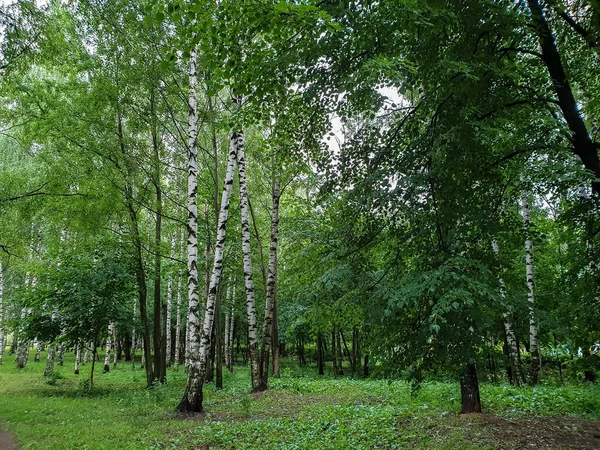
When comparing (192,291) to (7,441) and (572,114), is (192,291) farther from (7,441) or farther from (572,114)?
(572,114)

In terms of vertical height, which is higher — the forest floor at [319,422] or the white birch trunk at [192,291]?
the white birch trunk at [192,291]

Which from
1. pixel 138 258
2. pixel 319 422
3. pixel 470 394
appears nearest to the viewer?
pixel 470 394

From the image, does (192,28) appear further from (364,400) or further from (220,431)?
(364,400)

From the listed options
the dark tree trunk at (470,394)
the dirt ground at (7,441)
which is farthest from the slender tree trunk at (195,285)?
the dark tree trunk at (470,394)

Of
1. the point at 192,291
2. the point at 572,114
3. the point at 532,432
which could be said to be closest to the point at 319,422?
the point at 532,432

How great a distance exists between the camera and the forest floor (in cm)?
575

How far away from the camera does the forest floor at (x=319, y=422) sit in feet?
18.9

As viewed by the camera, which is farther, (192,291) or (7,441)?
(192,291)

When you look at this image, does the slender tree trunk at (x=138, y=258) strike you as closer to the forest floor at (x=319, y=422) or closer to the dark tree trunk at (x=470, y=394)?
the forest floor at (x=319, y=422)

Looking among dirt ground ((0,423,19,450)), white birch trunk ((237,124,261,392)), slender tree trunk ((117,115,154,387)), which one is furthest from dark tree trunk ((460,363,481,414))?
slender tree trunk ((117,115,154,387))

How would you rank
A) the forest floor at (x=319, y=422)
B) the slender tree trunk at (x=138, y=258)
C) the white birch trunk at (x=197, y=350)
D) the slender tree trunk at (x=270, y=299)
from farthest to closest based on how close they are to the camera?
the slender tree trunk at (x=138, y=258)
the slender tree trunk at (x=270, y=299)
the white birch trunk at (x=197, y=350)
the forest floor at (x=319, y=422)

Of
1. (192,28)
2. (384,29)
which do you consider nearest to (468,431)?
(384,29)

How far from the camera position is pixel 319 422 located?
7355mm

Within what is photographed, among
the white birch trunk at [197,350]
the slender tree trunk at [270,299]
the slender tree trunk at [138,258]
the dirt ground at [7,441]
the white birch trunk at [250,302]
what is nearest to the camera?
the dirt ground at [7,441]
